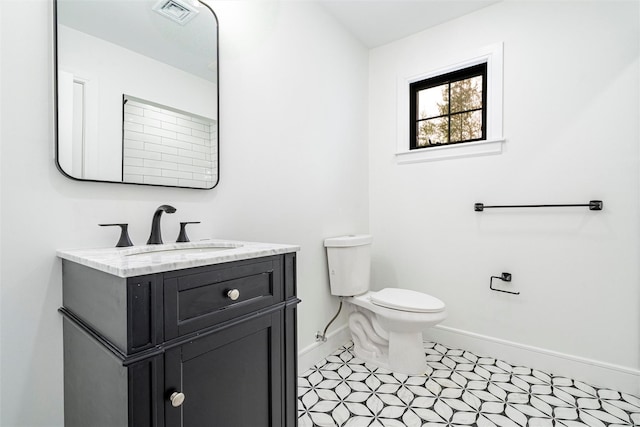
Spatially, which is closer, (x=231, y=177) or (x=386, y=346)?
(x=231, y=177)

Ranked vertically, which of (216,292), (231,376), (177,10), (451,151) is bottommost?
(231,376)

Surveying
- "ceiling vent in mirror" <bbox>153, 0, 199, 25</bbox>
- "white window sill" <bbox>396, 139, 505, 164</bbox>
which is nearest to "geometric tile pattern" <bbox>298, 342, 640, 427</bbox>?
"white window sill" <bbox>396, 139, 505, 164</bbox>

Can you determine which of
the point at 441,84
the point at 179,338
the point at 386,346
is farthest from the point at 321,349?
the point at 441,84

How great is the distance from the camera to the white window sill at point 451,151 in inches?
82.1

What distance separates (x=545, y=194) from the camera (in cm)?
191

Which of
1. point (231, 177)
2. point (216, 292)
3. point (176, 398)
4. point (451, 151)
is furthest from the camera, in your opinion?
point (451, 151)

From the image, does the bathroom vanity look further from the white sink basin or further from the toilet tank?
the toilet tank

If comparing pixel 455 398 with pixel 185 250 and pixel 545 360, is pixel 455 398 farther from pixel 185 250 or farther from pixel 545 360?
pixel 185 250

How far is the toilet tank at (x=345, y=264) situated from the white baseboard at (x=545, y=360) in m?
0.79

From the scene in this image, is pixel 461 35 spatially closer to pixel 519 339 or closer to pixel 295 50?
pixel 295 50

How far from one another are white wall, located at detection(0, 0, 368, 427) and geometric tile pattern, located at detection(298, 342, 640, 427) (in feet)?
1.25

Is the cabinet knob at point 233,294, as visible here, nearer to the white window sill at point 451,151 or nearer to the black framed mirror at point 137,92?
the black framed mirror at point 137,92

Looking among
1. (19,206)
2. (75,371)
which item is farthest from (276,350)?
(19,206)

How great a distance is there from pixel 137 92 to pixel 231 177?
52 centimetres
